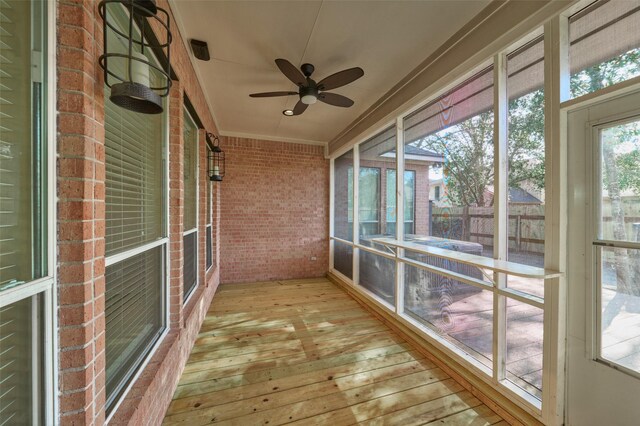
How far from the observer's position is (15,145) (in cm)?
80

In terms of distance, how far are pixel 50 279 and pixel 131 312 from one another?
796mm

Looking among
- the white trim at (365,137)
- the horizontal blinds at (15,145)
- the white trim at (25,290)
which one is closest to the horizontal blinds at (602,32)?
the white trim at (365,137)

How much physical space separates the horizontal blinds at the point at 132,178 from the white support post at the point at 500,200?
250 centimetres

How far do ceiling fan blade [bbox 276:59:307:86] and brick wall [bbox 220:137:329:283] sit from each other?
278cm

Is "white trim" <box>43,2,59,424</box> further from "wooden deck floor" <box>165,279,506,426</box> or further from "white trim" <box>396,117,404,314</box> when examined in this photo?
"white trim" <box>396,117,404,314</box>

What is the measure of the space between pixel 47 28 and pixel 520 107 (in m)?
2.57

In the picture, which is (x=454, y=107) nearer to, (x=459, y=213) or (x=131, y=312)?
(x=459, y=213)

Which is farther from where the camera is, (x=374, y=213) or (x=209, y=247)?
(x=209, y=247)

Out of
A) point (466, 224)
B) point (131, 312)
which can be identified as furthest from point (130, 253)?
point (466, 224)

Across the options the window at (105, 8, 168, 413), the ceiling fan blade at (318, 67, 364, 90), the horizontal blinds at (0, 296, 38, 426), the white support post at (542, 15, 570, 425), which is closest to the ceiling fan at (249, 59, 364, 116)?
the ceiling fan blade at (318, 67, 364, 90)

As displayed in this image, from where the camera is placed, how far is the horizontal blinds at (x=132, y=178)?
1.30m

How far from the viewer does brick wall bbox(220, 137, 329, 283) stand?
4820mm

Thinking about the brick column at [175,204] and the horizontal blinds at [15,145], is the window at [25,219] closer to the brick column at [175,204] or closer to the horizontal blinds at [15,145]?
the horizontal blinds at [15,145]

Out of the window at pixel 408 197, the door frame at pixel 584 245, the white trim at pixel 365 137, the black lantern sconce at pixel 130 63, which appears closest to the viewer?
the black lantern sconce at pixel 130 63
